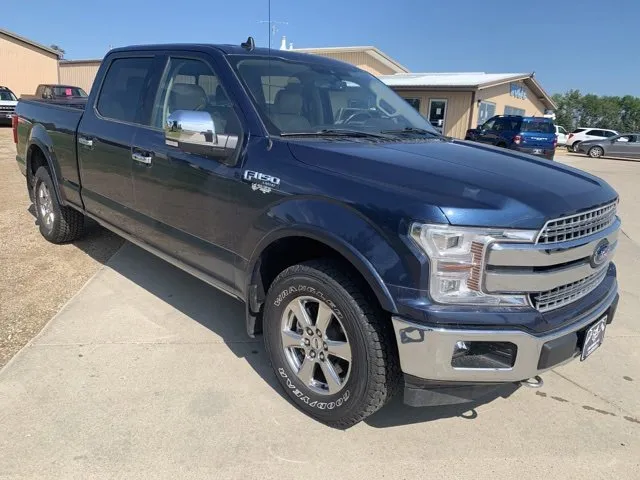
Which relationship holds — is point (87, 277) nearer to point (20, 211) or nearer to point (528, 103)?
point (20, 211)

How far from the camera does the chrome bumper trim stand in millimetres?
2205

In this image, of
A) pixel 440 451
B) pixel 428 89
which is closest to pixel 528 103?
pixel 428 89

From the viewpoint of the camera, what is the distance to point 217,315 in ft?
13.4

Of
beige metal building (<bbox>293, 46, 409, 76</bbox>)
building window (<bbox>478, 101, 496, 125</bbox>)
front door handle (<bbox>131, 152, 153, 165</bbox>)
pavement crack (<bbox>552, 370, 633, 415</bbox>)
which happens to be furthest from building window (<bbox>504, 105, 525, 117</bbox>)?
front door handle (<bbox>131, 152, 153, 165</bbox>)

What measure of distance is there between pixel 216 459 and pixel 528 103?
37.2 meters

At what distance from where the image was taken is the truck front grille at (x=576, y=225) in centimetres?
226

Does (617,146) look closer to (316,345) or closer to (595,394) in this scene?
(595,394)

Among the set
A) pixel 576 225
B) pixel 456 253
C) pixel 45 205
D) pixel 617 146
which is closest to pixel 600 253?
pixel 576 225

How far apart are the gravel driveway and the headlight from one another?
2.75 metres

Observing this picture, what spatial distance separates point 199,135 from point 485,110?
91.4 feet

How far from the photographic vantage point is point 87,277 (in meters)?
4.79

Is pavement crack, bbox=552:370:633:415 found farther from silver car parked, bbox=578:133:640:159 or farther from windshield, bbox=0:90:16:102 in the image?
silver car parked, bbox=578:133:640:159

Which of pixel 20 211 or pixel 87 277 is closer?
pixel 87 277

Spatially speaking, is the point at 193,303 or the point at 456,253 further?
the point at 193,303
